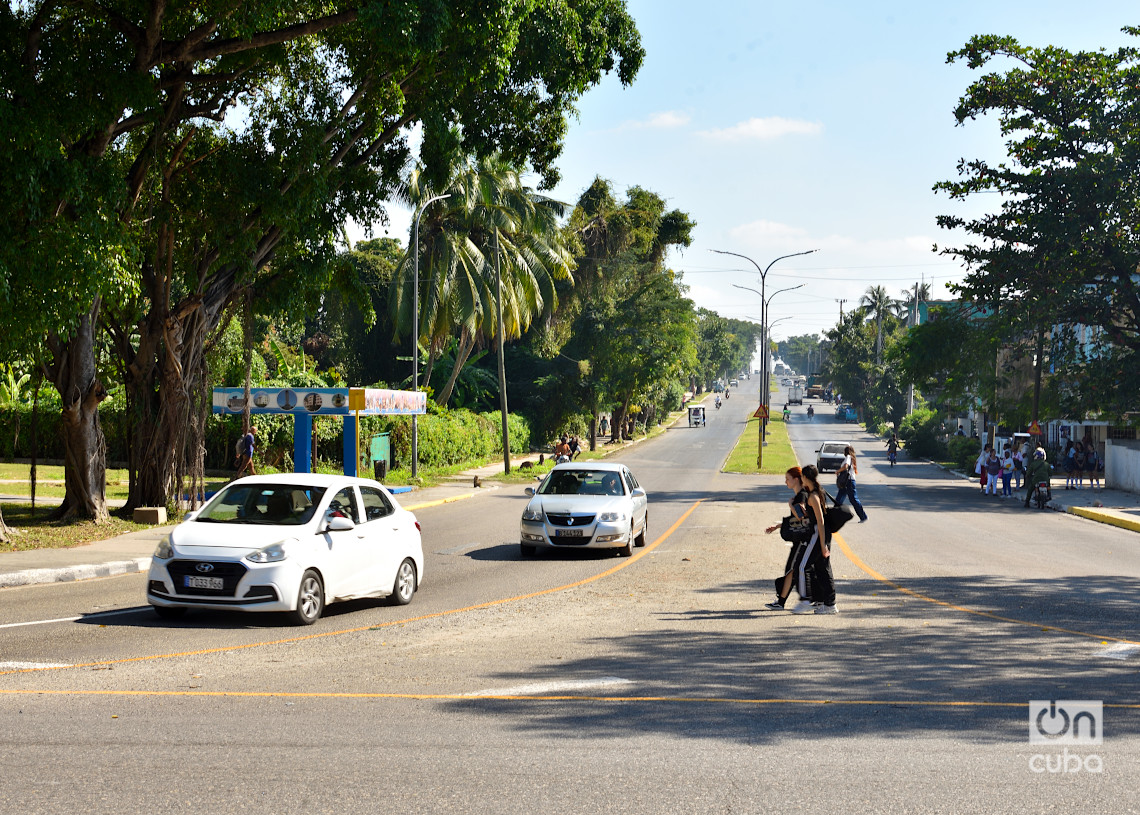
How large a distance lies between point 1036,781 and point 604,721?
2.55 metres

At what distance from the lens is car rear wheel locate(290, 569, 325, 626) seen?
418 inches

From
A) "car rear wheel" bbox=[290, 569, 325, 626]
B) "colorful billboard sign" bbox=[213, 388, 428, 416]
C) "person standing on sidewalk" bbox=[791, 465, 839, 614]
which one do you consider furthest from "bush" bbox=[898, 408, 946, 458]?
"car rear wheel" bbox=[290, 569, 325, 626]

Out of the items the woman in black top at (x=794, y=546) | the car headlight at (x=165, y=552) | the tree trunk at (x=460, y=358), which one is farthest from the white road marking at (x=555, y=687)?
the tree trunk at (x=460, y=358)

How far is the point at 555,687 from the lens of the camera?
7.89 meters

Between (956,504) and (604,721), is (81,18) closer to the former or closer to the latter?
(604,721)

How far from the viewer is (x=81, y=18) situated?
55.1 feet

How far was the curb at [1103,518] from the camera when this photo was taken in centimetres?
2630

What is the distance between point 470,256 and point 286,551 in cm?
3921

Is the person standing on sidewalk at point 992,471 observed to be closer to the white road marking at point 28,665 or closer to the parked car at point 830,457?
the parked car at point 830,457

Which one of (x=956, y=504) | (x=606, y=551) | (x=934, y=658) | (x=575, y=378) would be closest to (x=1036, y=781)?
(x=934, y=658)

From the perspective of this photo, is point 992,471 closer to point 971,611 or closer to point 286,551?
point 971,611

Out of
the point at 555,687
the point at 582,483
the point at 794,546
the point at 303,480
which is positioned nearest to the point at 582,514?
the point at 582,483

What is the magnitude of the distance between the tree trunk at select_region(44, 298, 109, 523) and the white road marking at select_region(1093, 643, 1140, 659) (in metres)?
16.5

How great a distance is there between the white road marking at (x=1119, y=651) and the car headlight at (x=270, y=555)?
7582 mm
